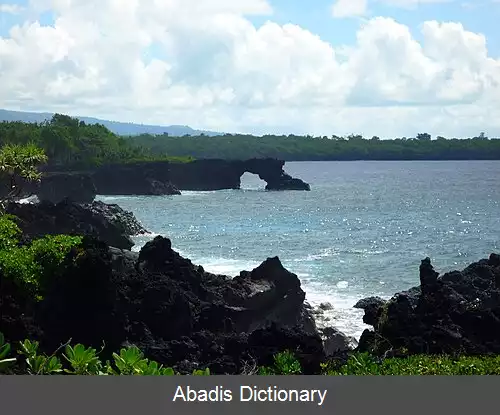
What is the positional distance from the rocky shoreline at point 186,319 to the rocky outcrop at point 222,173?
6283cm

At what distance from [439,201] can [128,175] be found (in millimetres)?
28731

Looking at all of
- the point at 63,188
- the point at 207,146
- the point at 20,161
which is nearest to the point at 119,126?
the point at 207,146

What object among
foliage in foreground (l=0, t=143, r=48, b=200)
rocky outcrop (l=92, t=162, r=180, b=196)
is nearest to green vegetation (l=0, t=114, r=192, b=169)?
rocky outcrop (l=92, t=162, r=180, b=196)

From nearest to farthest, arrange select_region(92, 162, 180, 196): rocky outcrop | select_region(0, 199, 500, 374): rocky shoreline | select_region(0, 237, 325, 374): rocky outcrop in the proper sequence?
1. select_region(0, 237, 325, 374): rocky outcrop
2. select_region(0, 199, 500, 374): rocky shoreline
3. select_region(92, 162, 180, 196): rocky outcrop

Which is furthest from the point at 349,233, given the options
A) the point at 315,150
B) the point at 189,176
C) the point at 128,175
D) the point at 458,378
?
the point at 315,150

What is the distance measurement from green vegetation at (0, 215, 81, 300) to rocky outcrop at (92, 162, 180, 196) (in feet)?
190

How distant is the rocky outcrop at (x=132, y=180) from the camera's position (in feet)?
240

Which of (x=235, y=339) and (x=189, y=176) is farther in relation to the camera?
(x=189, y=176)

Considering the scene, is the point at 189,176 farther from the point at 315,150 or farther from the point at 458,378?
the point at 458,378

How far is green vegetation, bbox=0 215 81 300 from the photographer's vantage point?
1355 centimetres

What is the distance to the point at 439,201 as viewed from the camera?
236 feet

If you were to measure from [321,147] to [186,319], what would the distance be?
338ft

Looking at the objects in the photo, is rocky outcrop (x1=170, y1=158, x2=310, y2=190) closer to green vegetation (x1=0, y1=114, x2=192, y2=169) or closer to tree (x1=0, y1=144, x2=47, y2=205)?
green vegetation (x1=0, y1=114, x2=192, y2=169)

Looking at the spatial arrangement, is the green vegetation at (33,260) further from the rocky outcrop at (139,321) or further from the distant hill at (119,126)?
the distant hill at (119,126)
